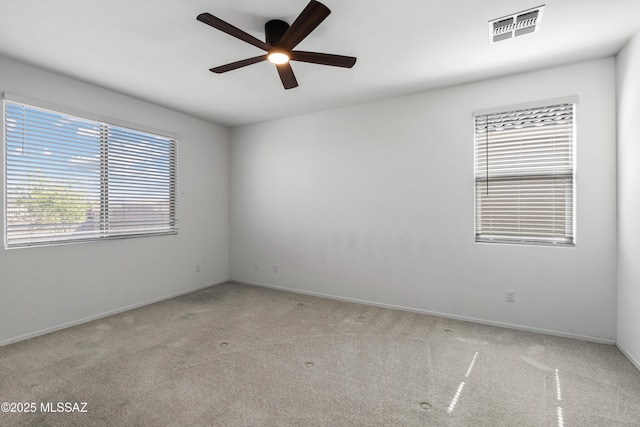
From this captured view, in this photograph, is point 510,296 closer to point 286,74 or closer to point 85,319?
point 286,74

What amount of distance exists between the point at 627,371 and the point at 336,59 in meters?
3.25

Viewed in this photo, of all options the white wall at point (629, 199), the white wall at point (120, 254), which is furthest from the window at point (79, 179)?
the white wall at point (629, 199)

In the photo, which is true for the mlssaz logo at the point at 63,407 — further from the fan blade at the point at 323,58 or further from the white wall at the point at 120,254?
the fan blade at the point at 323,58

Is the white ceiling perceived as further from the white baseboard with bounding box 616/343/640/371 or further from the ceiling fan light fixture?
the white baseboard with bounding box 616/343/640/371

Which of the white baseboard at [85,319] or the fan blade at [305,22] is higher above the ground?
the fan blade at [305,22]

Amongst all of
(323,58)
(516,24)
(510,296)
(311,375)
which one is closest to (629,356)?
(510,296)

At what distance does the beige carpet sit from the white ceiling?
8.59 feet

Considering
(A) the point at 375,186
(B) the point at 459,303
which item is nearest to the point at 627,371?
(B) the point at 459,303

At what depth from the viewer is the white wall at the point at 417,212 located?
280cm

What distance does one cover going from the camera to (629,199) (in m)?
2.47

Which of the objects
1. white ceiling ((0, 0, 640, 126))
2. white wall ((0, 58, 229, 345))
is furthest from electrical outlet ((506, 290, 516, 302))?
white wall ((0, 58, 229, 345))

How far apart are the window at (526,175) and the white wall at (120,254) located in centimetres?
382

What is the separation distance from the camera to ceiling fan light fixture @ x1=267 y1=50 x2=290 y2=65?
2.20 meters

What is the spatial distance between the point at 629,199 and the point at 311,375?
295cm
